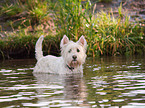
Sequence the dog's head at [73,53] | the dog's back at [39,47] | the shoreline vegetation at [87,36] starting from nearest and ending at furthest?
the dog's head at [73,53] → the dog's back at [39,47] → the shoreline vegetation at [87,36]

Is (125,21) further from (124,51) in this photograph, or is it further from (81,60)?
Answer: (81,60)

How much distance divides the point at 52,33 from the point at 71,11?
3482 millimetres

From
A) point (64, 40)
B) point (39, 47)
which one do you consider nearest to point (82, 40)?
point (64, 40)

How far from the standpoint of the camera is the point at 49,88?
6.95 m

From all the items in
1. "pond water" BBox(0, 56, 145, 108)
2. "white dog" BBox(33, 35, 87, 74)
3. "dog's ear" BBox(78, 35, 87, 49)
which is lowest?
A: "pond water" BBox(0, 56, 145, 108)

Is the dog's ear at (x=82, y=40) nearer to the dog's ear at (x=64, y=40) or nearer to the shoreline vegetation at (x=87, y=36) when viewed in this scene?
the dog's ear at (x=64, y=40)

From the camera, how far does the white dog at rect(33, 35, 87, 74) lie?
8797 millimetres

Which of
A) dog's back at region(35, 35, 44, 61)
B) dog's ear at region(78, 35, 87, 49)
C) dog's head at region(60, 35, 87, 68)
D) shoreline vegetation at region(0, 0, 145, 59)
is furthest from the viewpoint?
shoreline vegetation at region(0, 0, 145, 59)

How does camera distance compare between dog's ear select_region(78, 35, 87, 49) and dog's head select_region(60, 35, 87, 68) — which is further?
dog's ear select_region(78, 35, 87, 49)

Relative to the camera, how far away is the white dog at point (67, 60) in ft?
28.9

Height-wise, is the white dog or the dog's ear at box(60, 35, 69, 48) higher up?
the dog's ear at box(60, 35, 69, 48)

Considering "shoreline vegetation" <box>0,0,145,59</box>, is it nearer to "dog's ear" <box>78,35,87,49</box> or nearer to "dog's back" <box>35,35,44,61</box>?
"dog's back" <box>35,35,44,61</box>

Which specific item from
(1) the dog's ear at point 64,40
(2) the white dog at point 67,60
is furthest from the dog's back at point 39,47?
(1) the dog's ear at point 64,40

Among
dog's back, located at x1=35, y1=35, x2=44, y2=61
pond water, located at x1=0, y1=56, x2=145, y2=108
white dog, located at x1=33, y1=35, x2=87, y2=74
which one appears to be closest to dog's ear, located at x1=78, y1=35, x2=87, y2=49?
white dog, located at x1=33, y1=35, x2=87, y2=74
